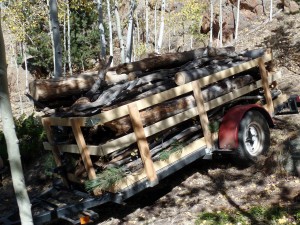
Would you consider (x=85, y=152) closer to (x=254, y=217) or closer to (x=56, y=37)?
(x=254, y=217)

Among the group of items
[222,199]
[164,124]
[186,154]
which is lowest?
[222,199]

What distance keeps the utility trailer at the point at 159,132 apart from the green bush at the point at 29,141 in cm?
425

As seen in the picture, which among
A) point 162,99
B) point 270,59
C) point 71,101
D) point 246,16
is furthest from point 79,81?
point 246,16

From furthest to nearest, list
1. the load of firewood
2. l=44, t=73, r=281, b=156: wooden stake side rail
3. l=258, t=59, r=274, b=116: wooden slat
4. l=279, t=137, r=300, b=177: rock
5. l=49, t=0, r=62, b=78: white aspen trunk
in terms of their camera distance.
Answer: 1. l=49, t=0, r=62, b=78: white aspen trunk
2. l=258, t=59, r=274, b=116: wooden slat
3. l=279, t=137, r=300, b=177: rock
4. the load of firewood
5. l=44, t=73, r=281, b=156: wooden stake side rail

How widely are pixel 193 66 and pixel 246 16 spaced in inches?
1175

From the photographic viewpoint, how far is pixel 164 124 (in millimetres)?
4969

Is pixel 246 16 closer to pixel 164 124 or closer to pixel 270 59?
pixel 270 59

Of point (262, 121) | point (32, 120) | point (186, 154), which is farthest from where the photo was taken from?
point (32, 120)

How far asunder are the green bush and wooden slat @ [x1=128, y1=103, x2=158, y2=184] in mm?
5305

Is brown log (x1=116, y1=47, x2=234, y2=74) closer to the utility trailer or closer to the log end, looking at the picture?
the log end

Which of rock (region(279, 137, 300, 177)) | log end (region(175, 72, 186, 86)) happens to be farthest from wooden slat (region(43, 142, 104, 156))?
rock (region(279, 137, 300, 177))

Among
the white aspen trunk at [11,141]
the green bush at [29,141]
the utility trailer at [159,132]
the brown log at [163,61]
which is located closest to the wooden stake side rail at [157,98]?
the utility trailer at [159,132]

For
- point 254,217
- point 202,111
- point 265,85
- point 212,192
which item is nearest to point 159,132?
point 202,111

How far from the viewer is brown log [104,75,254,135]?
459cm
